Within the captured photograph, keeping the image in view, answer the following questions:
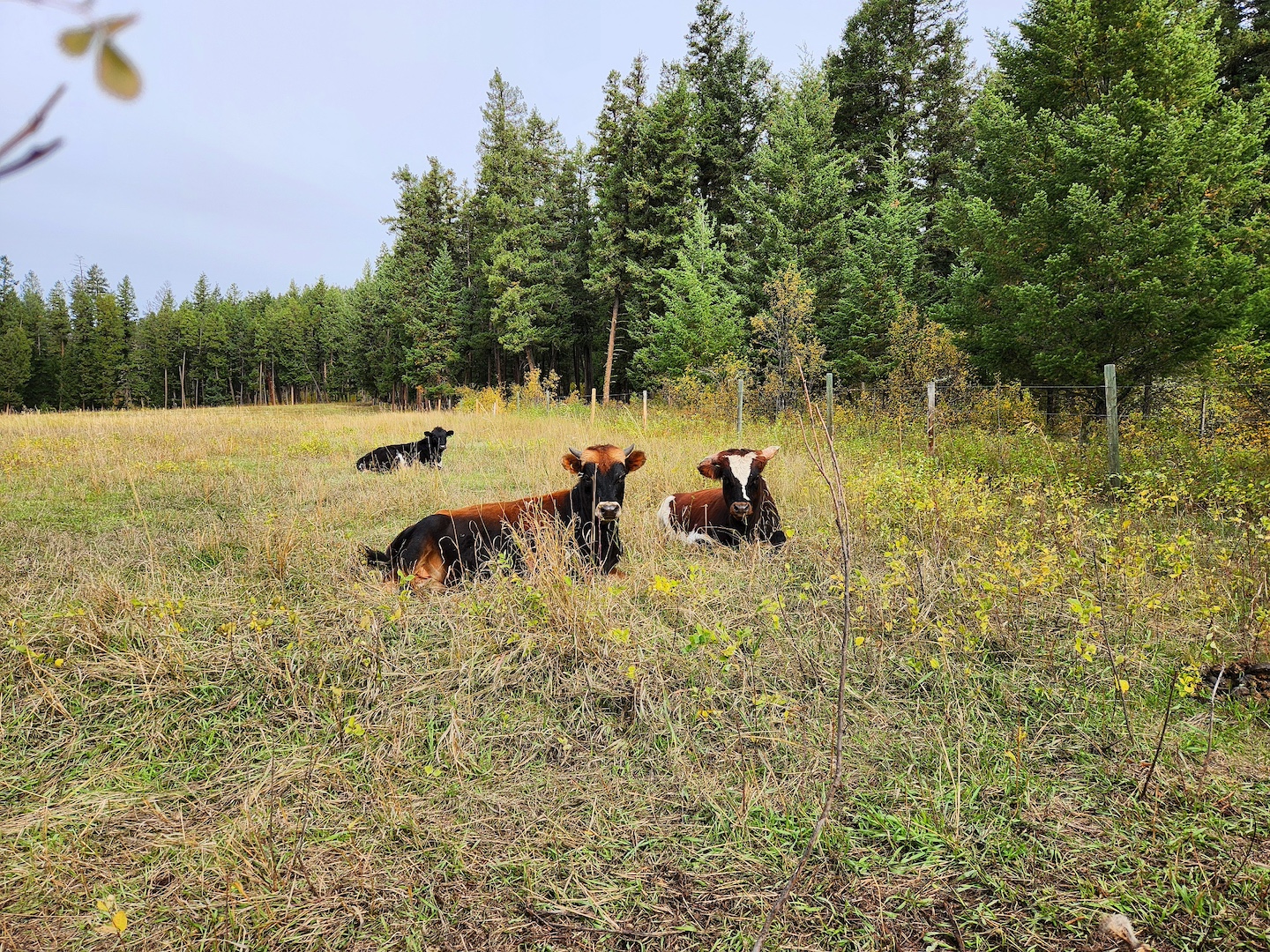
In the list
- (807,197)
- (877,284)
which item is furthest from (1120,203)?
(807,197)

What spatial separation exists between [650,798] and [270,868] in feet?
4.58

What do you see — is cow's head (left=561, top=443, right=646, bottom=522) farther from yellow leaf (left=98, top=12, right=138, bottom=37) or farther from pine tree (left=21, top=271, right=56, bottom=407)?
pine tree (left=21, top=271, right=56, bottom=407)

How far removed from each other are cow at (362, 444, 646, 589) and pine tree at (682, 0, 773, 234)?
82.7ft

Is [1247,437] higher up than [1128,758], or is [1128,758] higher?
[1247,437]

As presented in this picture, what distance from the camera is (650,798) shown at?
2.67 metres

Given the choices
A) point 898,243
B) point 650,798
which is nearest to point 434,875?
point 650,798

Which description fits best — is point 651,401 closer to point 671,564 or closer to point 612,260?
point 612,260

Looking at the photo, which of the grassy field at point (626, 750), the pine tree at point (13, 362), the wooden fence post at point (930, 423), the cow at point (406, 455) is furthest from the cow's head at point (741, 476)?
the pine tree at point (13, 362)

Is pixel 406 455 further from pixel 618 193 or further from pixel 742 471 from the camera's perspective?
pixel 618 193

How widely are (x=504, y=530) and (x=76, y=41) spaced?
4765 mm

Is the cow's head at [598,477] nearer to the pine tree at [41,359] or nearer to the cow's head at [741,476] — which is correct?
the cow's head at [741,476]

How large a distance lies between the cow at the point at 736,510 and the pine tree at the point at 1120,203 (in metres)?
7.28

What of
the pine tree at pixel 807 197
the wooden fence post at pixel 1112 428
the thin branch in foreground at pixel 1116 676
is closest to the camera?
the thin branch in foreground at pixel 1116 676

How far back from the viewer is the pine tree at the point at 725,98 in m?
27.8
